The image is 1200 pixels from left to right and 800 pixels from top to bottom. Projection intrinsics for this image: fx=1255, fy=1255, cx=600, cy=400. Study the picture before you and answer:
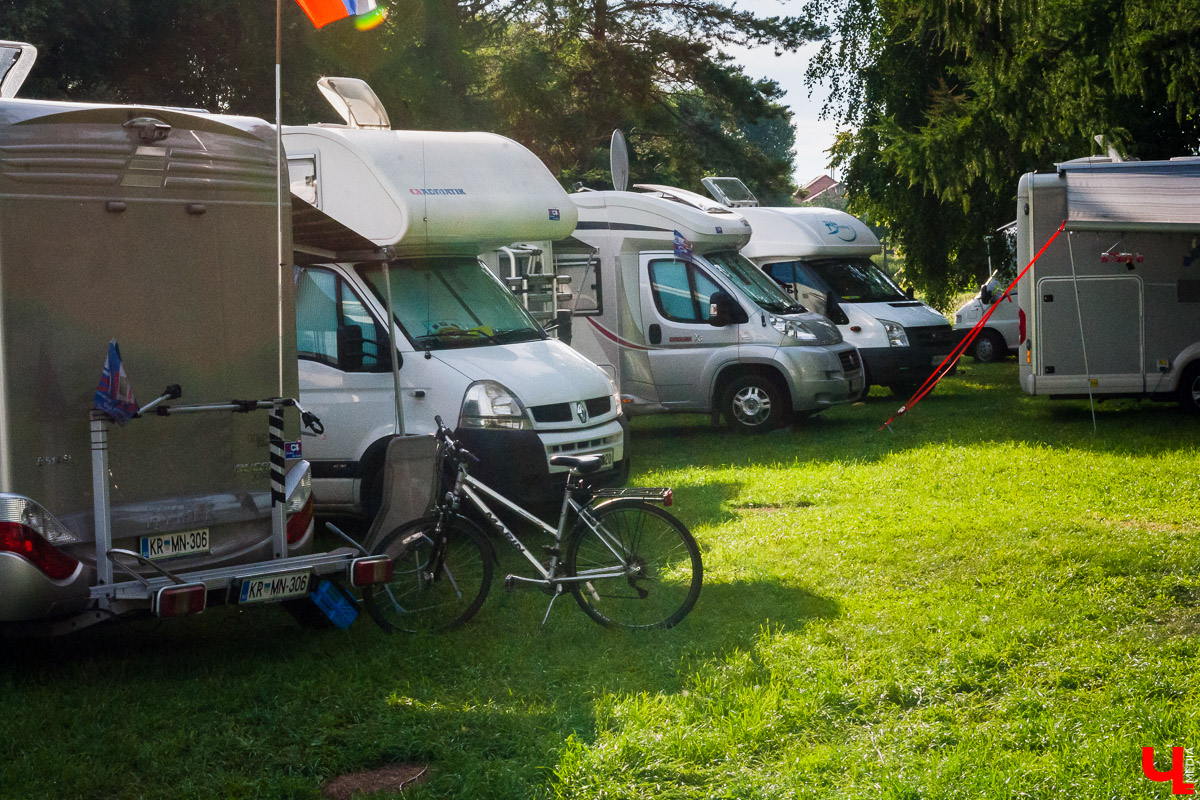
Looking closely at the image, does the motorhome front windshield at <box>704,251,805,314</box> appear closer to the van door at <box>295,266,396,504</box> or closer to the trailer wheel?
the trailer wheel

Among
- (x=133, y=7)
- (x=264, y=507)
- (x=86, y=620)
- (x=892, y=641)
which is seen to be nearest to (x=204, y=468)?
(x=264, y=507)

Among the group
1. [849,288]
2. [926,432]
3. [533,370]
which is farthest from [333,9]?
[849,288]

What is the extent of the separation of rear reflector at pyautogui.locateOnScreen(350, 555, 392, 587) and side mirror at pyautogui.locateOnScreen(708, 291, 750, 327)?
26.4ft

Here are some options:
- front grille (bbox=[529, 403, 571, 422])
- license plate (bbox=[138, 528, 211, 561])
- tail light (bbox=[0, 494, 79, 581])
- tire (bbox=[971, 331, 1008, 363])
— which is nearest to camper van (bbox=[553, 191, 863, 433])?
front grille (bbox=[529, 403, 571, 422])

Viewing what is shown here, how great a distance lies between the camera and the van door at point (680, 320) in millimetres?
14000

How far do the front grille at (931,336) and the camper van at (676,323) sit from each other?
9.73 ft

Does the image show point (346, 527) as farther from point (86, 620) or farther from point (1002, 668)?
point (1002, 668)

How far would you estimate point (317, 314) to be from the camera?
9148mm

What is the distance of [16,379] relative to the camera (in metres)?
5.55

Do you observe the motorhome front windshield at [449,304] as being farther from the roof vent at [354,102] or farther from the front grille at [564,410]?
the roof vent at [354,102]

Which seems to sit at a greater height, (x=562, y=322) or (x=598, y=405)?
(x=562, y=322)

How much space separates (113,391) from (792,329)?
9.43 meters

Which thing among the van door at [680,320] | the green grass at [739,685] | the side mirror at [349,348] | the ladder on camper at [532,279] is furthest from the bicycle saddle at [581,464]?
the van door at [680,320]

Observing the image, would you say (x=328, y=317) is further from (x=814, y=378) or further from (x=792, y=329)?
(x=814, y=378)
